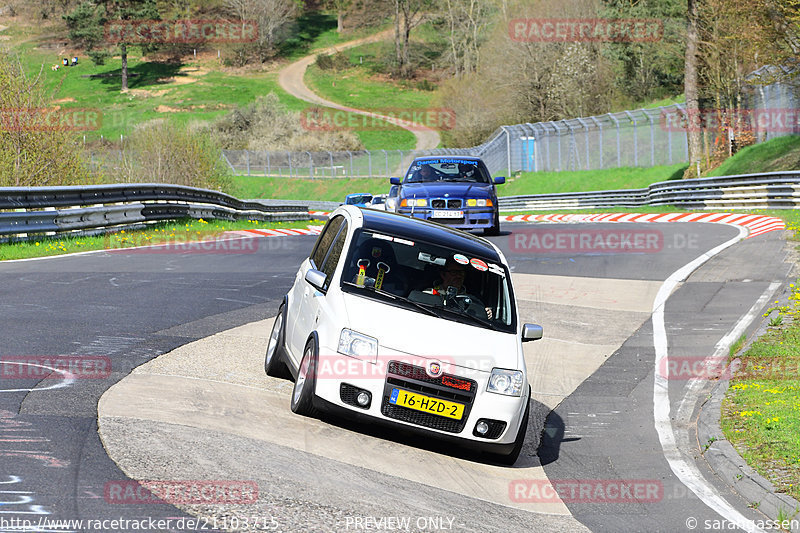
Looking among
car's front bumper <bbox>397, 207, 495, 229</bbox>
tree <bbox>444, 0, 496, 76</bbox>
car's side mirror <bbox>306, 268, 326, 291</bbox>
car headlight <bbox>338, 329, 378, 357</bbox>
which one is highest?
tree <bbox>444, 0, 496, 76</bbox>

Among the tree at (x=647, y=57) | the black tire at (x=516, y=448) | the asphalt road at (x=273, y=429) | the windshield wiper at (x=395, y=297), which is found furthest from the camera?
the tree at (x=647, y=57)

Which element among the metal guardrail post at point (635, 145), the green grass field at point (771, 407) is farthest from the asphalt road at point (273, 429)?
the metal guardrail post at point (635, 145)

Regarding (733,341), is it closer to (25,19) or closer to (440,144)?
(440,144)

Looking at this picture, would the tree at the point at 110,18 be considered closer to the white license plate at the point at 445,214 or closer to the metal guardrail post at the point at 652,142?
the metal guardrail post at the point at 652,142

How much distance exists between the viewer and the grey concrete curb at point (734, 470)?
21.6 ft

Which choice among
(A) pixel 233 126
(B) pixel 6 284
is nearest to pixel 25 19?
(A) pixel 233 126

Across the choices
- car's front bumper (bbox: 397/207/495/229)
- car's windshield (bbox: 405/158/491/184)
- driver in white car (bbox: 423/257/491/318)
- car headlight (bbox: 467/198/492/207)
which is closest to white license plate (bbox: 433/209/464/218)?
car's front bumper (bbox: 397/207/495/229)

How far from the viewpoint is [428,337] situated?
741 cm

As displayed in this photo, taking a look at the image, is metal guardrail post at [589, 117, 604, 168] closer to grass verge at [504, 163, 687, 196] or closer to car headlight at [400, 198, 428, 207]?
grass verge at [504, 163, 687, 196]

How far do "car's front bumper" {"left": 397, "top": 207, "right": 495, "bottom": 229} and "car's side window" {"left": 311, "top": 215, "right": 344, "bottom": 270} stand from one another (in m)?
12.1

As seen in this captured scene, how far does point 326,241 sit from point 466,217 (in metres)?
13.1

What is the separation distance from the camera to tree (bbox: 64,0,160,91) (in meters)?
111

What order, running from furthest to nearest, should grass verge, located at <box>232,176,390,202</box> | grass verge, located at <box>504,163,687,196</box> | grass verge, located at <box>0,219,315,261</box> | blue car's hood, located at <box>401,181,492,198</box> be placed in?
1. grass verge, located at <box>232,176,390,202</box>
2. grass verge, located at <box>504,163,687,196</box>
3. blue car's hood, located at <box>401,181,492,198</box>
4. grass verge, located at <box>0,219,315,261</box>

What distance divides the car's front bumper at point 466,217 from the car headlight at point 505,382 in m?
14.2
